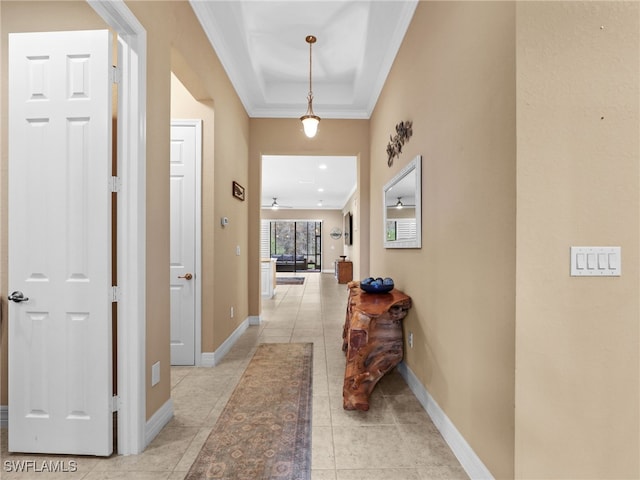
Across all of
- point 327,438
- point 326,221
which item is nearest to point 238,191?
point 327,438

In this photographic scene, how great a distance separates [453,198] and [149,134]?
1832 millimetres

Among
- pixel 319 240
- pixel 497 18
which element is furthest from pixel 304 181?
pixel 497 18

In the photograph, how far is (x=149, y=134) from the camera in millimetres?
1821

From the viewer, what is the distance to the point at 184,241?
2982mm

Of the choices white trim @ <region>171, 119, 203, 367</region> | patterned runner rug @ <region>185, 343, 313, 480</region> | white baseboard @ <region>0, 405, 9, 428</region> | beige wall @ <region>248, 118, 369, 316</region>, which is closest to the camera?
patterned runner rug @ <region>185, 343, 313, 480</region>

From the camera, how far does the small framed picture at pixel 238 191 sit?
366 centimetres

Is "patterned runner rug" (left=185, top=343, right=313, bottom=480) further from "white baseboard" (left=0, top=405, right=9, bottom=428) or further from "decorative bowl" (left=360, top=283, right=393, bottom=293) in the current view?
"white baseboard" (left=0, top=405, right=9, bottom=428)

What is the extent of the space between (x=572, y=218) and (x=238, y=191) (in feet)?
10.8

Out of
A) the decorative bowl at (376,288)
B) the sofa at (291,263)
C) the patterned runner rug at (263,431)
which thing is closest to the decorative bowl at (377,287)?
the decorative bowl at (376,288)

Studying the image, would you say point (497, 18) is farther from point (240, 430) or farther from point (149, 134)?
point (240, 430)

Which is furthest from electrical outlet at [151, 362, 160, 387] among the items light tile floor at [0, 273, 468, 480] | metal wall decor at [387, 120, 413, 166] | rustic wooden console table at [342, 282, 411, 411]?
metal wall decor at [387, 120, 413, 166]

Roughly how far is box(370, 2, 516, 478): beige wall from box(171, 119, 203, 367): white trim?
6.39 ft

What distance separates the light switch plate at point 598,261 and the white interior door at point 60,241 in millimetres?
2212

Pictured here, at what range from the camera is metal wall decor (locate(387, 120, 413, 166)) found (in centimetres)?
257
